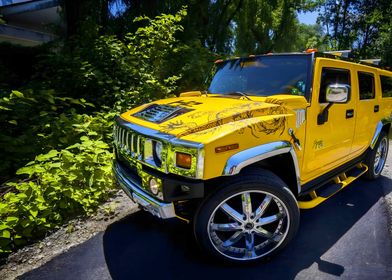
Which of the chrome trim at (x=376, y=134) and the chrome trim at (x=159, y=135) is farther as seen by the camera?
the chrome trim at (x=376, y=134)

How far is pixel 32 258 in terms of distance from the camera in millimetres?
3057

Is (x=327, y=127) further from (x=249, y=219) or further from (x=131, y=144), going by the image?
(x=131, y=144)

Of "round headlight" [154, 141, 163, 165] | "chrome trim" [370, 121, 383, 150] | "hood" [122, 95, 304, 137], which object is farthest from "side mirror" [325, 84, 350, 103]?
"chrome trim" [370, 121, 383, 150]

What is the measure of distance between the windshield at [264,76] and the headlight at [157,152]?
4.75ft

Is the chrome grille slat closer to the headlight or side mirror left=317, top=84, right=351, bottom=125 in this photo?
the headlight

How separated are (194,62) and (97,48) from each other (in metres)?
2.31

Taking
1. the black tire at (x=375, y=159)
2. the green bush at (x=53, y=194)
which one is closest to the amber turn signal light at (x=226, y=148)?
the green bush at (x=53, y=194)

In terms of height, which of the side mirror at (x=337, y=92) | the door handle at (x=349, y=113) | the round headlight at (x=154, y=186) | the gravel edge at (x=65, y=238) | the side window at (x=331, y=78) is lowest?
the gravel edge at (x=65, y=238)

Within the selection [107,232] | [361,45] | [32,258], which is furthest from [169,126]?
[361,45]

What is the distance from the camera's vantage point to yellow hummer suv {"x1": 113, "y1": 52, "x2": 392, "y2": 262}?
2.50 m

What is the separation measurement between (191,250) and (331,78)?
2.45 meters

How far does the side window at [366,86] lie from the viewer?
4.17 meters

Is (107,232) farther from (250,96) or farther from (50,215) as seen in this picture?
(250,96)

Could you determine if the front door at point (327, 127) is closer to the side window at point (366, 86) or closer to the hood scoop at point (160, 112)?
the side window at point (366, 86)
